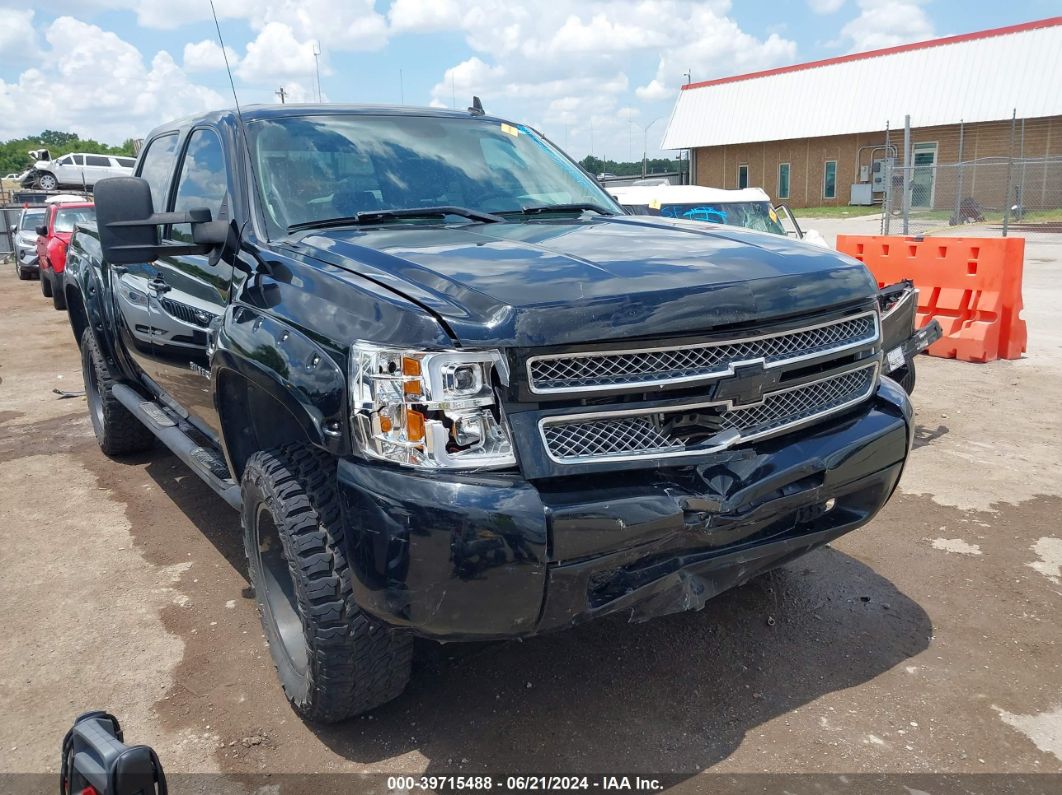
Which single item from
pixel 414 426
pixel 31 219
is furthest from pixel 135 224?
pixel 31 219

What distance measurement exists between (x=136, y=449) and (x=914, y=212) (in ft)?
92.1

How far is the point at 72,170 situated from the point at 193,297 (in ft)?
125

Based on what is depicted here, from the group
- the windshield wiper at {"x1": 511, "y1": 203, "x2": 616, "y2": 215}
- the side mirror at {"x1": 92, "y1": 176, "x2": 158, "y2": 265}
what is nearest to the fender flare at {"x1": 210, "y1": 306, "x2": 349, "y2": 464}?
the side mirror at {"x1": 92, "y1": 176, "x2": 158, "y2": 265}

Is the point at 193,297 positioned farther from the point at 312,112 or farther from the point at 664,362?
the point at 664,362

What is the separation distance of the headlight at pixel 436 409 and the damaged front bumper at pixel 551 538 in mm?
54

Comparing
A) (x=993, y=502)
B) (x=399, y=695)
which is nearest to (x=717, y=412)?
(x=399, y=695)

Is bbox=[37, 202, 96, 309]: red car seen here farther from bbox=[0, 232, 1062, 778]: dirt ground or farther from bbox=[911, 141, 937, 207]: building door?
bbox=[911, 141, 937, 207]: building door

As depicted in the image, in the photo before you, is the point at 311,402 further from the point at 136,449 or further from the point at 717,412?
the point at 136,449

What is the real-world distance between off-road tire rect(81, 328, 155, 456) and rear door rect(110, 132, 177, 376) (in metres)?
0.78

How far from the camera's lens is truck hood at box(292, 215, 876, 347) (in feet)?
7.70

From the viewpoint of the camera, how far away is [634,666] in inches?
129

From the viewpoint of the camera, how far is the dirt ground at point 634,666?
2.80 metres

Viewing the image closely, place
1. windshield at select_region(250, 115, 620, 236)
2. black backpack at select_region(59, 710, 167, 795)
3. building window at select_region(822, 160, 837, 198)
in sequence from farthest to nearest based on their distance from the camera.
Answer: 1. building window at select_region(822, 160, 837, 198)
2. windshield at select_region(250, 115, 620, 236)
3. black backpack at select_region(59, 710, 167, 795)

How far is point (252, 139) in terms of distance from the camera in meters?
3.58
